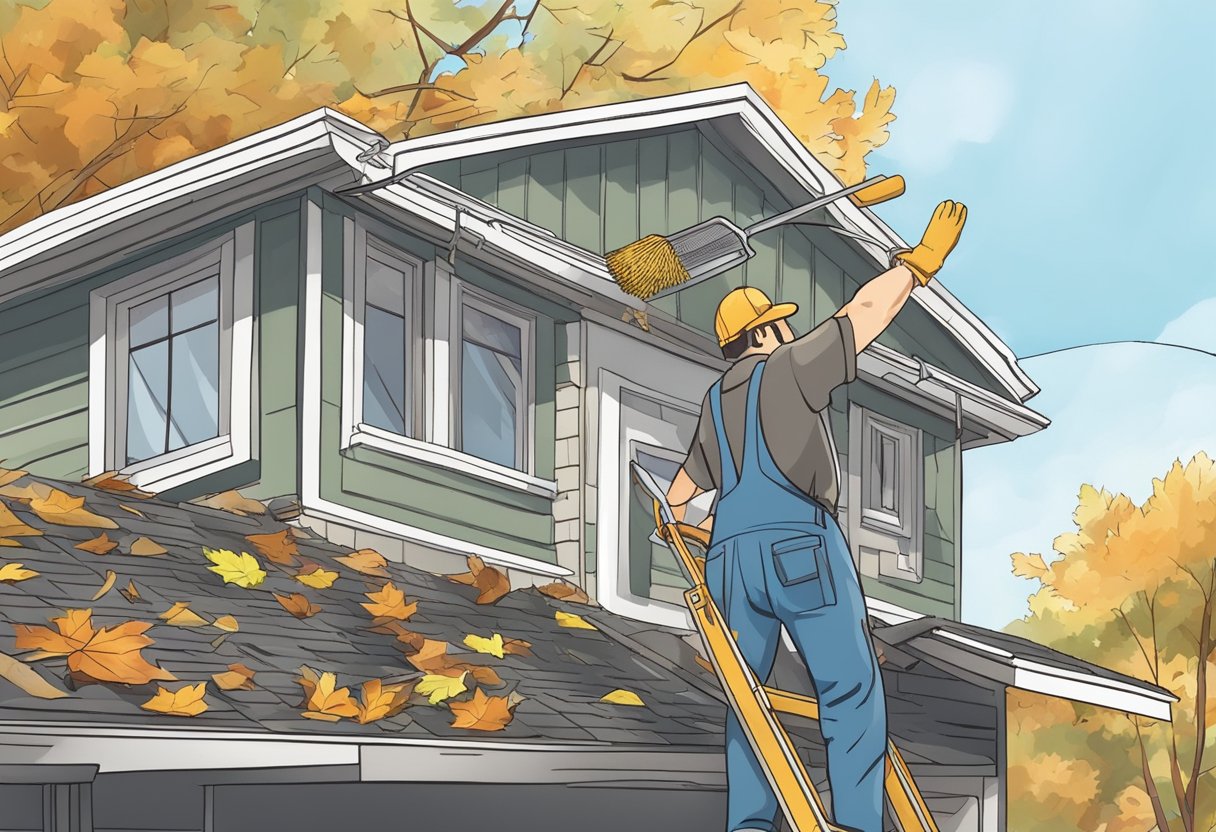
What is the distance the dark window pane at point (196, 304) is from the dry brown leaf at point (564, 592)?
2.40 metres

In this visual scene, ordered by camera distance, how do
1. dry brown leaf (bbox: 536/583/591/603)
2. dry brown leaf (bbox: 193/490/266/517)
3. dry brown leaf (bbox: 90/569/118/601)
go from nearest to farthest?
dry brown leaf (bbox: 90/569/118/601) → dry brown leaf (bbox: 193/490/266/517) → dry brown leaf (bbox: 536/583/591/603)

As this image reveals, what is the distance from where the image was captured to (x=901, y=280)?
23.9 feet

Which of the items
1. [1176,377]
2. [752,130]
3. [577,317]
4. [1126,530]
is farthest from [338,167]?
[1176,377]

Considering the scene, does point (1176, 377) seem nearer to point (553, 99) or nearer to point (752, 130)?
point (553, 99)

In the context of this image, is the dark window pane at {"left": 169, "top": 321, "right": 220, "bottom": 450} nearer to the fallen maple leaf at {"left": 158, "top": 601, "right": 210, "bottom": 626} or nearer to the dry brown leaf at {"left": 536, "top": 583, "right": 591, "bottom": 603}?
the dry brown leaf at {"left": 536, "top": 583, "right": 591, "bottom": 603}

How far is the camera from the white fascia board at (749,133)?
29.8 ft

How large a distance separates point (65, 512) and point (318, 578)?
1.21 meters

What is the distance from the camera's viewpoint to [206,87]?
16.0m

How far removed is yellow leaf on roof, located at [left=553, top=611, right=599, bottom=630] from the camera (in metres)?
8.73

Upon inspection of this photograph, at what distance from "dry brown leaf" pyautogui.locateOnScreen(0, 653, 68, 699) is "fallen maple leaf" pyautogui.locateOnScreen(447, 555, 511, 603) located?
10.6 ft

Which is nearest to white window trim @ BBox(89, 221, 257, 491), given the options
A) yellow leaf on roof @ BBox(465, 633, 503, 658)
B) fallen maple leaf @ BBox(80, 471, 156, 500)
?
fallen maple leaf @ BBox(80, 471, 156, 500)

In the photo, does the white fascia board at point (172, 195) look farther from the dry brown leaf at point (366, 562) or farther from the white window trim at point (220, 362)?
Result: the dry brown leaf at point (366, 562)

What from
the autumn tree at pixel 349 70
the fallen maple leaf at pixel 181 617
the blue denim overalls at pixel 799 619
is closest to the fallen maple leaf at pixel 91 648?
the fallen maple leaf at pixel 181 617

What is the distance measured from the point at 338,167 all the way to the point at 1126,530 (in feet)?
52.0
